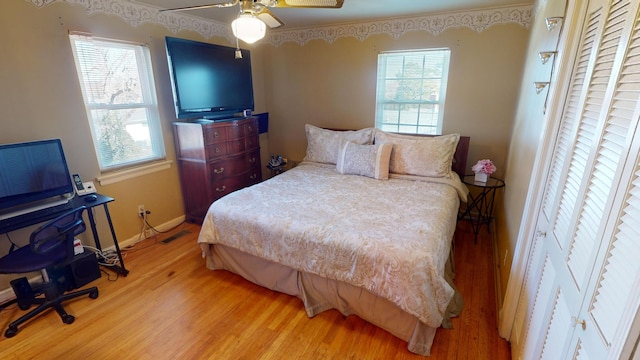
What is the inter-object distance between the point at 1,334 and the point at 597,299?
308 centimetres

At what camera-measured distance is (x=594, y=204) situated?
0.92m

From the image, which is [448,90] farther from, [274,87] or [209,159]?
[209,159]

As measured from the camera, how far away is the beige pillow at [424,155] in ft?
9.71

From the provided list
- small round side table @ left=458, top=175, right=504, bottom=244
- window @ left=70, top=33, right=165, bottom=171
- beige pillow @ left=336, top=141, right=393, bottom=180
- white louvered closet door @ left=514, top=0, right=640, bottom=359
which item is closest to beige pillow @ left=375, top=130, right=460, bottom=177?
beige pillow @ left=336, top=141, right=393, bottom=180

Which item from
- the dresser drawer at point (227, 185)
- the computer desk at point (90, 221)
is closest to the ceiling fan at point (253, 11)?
the computer desk at point (90, 221)

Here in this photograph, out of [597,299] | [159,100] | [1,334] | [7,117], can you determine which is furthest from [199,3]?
[597,299]

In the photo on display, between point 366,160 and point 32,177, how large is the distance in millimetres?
2713

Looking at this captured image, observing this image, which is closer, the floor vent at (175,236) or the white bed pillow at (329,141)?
the floor vent at (175,236)

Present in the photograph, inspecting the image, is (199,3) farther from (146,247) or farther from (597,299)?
(597,299)

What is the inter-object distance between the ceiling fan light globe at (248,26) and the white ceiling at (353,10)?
1.44 metres

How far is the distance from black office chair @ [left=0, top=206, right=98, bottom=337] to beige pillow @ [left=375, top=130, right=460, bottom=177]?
2699mm

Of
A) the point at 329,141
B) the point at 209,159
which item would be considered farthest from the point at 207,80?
the point at 329,141

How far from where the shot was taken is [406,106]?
3662 millimetres

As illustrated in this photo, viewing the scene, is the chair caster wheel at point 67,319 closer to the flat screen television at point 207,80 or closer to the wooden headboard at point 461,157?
the flat screen television at point 207,80
